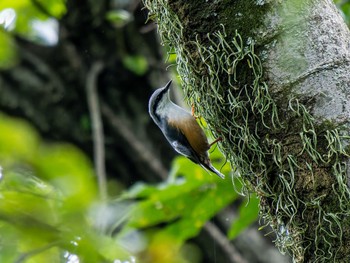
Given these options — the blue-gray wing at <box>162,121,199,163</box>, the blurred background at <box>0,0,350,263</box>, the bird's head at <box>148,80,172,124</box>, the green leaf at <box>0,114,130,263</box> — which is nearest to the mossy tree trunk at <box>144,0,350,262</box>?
the green leaf at <box>0,114,130,263</box>

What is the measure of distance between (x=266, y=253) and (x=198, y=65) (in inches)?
110

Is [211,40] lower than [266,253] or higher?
higher

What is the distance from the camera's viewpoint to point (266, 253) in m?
4.79

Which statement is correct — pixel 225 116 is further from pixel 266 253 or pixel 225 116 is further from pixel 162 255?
pixel 266 253

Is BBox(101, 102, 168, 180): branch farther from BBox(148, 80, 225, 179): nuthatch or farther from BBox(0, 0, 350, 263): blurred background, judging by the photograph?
BBox(148, 80, 225, 179): nuthatch

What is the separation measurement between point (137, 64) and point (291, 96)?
352cm

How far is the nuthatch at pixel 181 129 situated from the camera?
302 centimetres

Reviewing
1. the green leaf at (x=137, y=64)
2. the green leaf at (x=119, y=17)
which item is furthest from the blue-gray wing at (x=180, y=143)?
the green leaf at (x=137, y=64)

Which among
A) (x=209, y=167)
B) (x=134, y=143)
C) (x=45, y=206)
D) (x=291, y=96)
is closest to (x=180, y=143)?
(x=209, y=167)

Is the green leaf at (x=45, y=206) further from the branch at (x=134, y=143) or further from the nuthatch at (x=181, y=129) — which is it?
the branch at (x=134, y=143)

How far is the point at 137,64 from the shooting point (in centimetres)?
545

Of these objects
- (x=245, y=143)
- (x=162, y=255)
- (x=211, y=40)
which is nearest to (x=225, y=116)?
(x=245, y=143)

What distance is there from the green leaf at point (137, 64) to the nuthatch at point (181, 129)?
2087mm

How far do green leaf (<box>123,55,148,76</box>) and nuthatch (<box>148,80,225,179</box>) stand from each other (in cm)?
209
